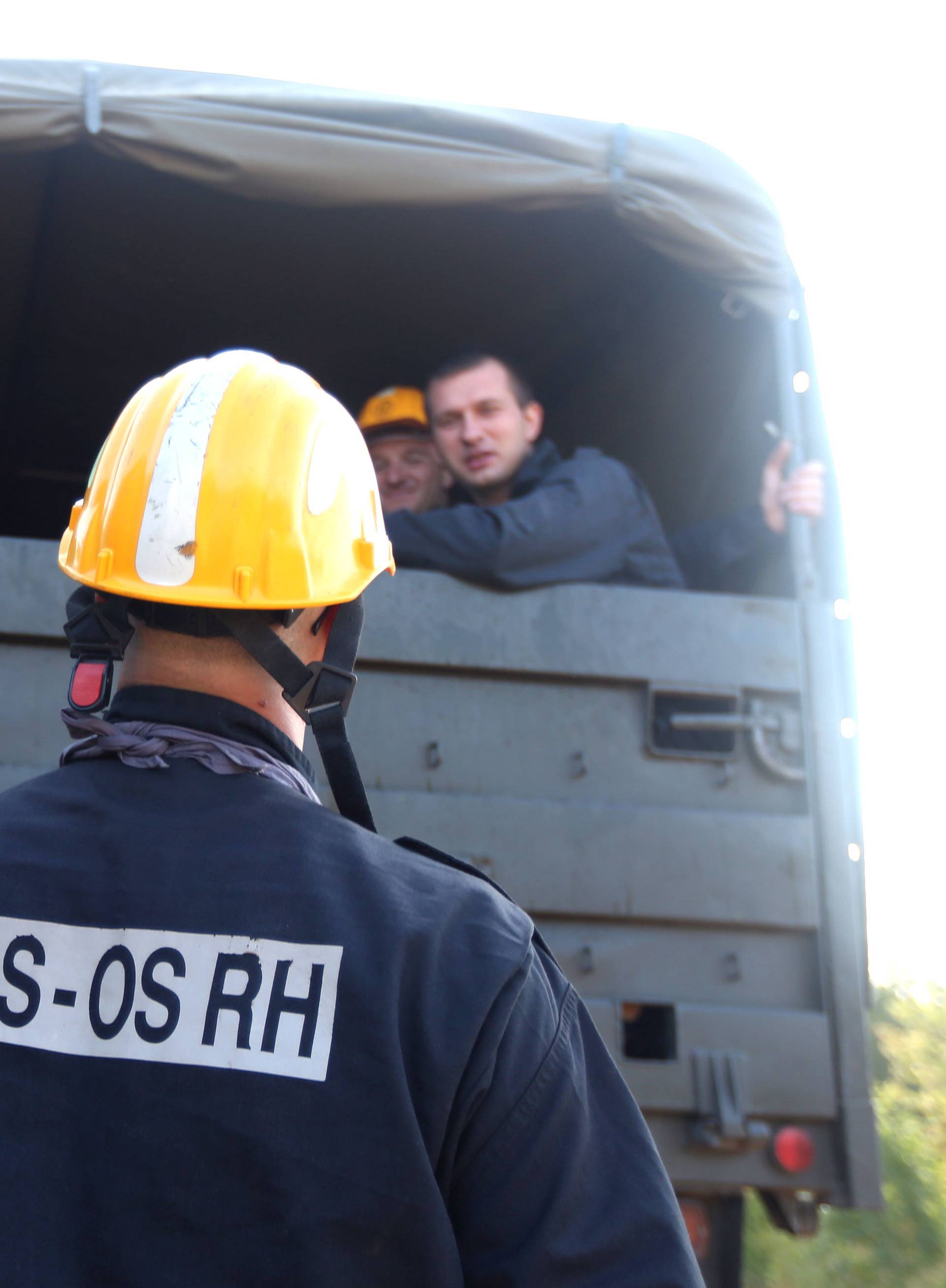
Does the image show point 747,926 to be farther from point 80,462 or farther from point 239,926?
point 80,462

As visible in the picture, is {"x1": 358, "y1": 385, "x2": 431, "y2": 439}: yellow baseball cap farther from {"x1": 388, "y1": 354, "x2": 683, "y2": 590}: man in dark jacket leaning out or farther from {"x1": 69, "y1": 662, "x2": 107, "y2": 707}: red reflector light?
{"x1": 69, "y1": 662, "x2": 107, "y2": 707}: red reflector light

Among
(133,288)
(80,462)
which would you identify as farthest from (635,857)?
(80,462)

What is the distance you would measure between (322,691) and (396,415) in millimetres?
2729

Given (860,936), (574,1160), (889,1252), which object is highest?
(860,936)

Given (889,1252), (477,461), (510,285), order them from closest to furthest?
1. (477,461)
2. (510,285)
3. (889,1252)

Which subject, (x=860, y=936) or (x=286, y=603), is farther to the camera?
(x=860, y=936)

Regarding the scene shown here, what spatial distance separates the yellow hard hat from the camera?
4.36 feet

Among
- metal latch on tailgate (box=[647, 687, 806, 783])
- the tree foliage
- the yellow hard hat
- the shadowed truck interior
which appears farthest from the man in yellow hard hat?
the tree foliage

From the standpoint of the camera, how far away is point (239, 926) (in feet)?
3.57

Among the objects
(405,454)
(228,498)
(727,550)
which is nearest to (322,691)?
(228,498)

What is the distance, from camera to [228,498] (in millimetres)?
1377

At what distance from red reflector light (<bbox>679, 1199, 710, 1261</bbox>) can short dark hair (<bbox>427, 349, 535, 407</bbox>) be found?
2.11 meters

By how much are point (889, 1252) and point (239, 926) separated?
5.62 meters

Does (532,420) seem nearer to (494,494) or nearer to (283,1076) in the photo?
(494,494)
